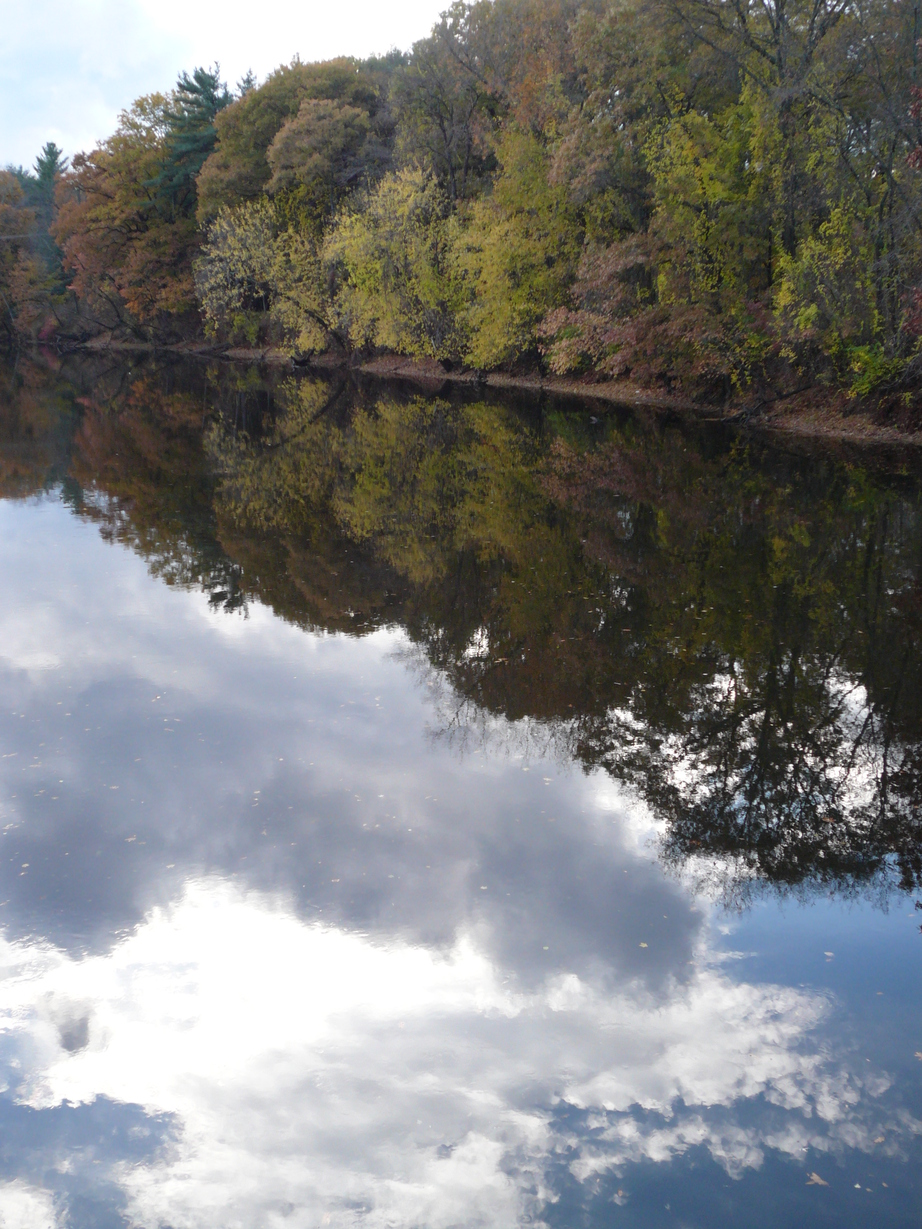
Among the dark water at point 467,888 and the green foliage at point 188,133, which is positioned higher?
the green foliage at point 188,133

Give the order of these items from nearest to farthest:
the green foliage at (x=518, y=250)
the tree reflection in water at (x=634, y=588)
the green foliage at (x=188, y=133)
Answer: the tree reflection in water at (x=634, y=588)
the green foliage at (x=518, y=250)
the green foliage at (x=188, y=133)

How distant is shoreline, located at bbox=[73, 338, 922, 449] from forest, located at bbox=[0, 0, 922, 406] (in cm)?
68

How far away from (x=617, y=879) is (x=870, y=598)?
6.93 meters

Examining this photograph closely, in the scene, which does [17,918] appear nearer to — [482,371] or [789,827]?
[789,827]

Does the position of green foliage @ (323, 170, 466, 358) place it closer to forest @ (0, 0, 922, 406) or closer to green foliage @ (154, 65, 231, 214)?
forest @ (0, 0, 922, 406)

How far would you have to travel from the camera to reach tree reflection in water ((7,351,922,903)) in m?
7.19

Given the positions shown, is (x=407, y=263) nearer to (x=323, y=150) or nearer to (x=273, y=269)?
(x=273, y=269)

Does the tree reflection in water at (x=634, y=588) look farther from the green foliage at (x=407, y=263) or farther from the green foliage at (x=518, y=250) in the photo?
the green foliage at (x=407, y=263)

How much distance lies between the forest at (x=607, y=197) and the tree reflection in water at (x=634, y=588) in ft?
15.2

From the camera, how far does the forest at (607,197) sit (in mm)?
23406

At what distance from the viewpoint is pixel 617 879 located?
6.19 m

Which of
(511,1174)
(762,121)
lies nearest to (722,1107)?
(511,1174)

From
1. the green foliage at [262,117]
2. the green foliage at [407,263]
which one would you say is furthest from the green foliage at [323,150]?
the green foliage at [407,263]

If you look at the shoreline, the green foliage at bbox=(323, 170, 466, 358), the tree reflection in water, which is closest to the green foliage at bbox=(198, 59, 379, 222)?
the shoreline
